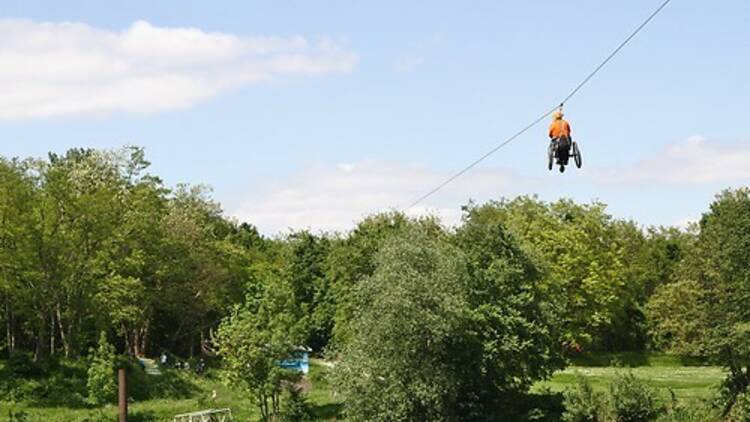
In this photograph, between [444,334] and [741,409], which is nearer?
[444,334]

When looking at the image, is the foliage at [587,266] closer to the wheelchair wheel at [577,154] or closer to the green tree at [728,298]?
the green tree at [728,298]

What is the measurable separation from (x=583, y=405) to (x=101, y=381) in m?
25.0

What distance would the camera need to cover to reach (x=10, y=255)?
59750mm

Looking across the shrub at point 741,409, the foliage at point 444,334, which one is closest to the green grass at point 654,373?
the shrub at point 741,409

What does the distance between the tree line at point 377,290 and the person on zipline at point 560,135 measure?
83.4 feet

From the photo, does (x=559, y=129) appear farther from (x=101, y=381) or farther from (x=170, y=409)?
(x=101, y=381)

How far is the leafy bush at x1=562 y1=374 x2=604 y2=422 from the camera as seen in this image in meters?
48.9

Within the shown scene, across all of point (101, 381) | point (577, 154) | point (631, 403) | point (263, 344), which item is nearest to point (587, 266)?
point (631, 403)

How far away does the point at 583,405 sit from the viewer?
49094 mm

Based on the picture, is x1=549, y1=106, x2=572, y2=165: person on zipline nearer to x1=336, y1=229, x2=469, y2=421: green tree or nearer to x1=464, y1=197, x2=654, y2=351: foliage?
x1=336, y1=229, x2=469, y2=421: green tree

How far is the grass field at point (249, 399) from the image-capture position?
173ft

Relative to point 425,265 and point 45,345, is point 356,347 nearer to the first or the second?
point 425,265

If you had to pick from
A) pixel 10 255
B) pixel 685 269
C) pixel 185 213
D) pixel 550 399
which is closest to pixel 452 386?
pixel 550 399

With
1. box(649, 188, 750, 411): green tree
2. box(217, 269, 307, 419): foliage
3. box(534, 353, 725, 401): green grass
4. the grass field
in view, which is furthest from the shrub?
box(217, 269, 307, 419): foliage
